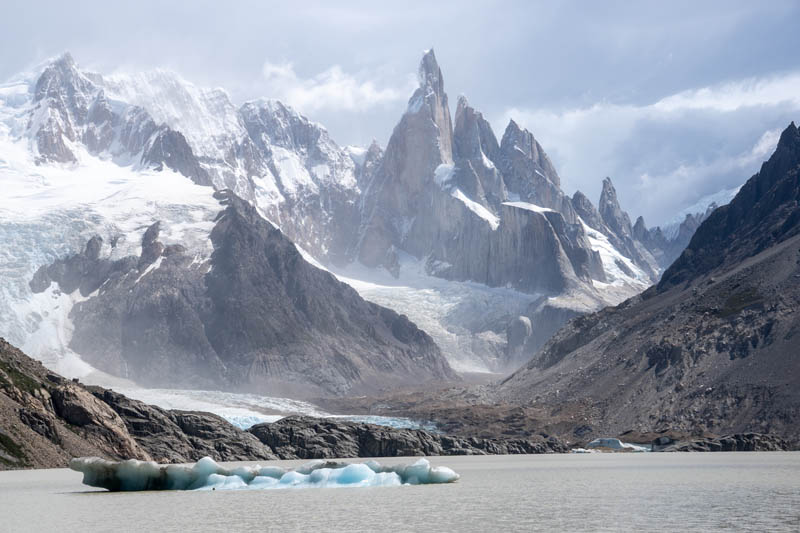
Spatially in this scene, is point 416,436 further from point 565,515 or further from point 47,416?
point 565,515

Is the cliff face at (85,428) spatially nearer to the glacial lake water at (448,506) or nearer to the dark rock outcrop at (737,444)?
the glacial lake water at (448,506)

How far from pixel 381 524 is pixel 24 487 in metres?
38.6

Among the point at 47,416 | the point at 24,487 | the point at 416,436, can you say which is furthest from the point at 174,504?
the point at 416,436

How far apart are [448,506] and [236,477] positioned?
2720 centimetres

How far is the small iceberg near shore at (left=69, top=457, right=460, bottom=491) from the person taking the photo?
74.8 m

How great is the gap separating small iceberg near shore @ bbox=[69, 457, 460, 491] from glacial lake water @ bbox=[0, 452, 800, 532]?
81.3 inches

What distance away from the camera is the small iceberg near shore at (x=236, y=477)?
7475 centimetres

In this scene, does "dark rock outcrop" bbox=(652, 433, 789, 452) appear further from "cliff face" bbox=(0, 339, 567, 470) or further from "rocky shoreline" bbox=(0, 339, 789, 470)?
"cliff face" bbox=(0, 339, 567, 470)

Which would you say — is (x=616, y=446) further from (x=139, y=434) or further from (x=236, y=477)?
(x=236, y=477)

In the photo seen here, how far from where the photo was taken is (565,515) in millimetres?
49406

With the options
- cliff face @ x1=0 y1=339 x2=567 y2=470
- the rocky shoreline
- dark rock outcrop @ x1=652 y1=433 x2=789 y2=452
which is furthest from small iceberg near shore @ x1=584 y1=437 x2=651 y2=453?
cliff face @ x1=0 y1=339 x2=567 y2=470

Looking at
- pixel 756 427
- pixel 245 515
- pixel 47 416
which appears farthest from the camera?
pixel 756 427

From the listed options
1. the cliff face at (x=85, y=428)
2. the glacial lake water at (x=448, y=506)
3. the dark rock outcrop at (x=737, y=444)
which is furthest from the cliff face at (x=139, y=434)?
the dark rock outcrop at (x=737, y=444)

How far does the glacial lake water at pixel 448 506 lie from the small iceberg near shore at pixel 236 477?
207 cm
